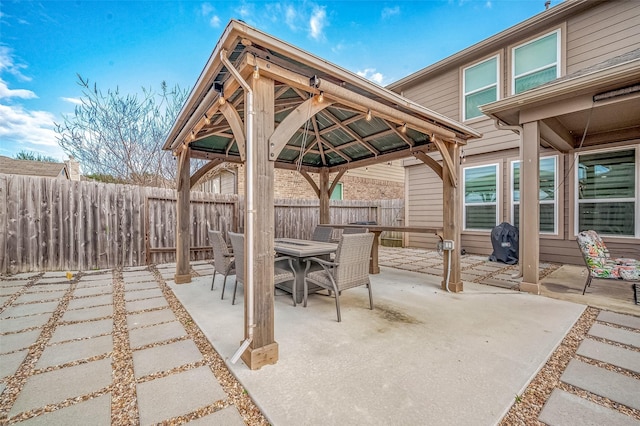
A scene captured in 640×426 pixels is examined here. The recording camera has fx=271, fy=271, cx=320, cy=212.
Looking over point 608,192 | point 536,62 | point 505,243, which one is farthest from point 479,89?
point 505,243

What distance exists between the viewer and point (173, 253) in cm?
646

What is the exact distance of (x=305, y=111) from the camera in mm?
2455

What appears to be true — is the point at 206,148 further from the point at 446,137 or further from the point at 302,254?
the point at 446,137

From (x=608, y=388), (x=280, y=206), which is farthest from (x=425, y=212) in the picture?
(x=608, y=388)

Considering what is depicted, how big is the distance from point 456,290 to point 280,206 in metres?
5.65

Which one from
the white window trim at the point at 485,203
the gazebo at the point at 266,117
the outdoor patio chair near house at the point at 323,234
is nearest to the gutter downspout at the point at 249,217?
the gazebo at the point at 266,117

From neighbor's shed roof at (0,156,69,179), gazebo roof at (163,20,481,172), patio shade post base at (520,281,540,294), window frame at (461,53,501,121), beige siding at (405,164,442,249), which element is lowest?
patio shade post base at (520,281,540,294)

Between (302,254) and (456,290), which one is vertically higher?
(302,254)

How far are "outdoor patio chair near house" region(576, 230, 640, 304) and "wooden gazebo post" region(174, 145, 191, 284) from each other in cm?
603

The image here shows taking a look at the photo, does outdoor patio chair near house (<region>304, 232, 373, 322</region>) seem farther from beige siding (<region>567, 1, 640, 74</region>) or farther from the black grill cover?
beige siding (<region>567, 1, 640, 74</region>)

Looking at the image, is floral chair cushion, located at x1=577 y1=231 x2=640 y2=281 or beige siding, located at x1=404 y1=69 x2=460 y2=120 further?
beige siding, located at x1=404 y1=69 x2=460 y2=120

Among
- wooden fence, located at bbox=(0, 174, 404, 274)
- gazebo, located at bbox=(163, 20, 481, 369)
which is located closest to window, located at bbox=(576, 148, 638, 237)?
gazebo, located at bbox=(163, 20, 481, 369)

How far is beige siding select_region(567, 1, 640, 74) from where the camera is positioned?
512cm

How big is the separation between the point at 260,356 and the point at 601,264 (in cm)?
463
